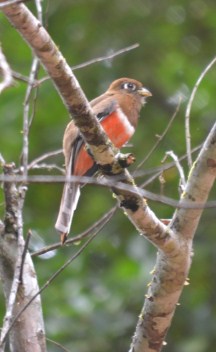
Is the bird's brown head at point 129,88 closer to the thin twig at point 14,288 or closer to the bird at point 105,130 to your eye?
the bird at point 105,130

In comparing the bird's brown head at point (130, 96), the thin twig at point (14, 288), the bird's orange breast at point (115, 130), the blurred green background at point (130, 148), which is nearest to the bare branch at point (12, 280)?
the thin twig at point (14, 288)

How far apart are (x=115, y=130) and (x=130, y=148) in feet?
8.36

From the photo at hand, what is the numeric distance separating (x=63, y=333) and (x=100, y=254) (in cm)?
135

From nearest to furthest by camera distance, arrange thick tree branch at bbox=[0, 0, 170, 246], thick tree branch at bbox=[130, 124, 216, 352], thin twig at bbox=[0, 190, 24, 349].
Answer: thick tree branch at bbox=[0, 0, 170, 246] → thin twig at bbox=[0, 190, 24, 349] → thick tree branch at bbox=[130, 124, 216, 352]

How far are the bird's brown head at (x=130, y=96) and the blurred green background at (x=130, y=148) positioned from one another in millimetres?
501

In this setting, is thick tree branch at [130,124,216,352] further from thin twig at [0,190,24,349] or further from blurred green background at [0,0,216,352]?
blurred green background at [0,0,216,352]

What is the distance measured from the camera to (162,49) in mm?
9555

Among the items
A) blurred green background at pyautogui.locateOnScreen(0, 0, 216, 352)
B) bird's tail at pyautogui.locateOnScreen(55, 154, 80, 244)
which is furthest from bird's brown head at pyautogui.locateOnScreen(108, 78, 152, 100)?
bird's tail at pyautogui.locateOnScreen(55, 154, 80, 244)

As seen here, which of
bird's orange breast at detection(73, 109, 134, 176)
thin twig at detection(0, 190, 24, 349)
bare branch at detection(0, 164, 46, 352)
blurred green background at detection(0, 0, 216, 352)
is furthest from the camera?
blurred green background at detection(0, 0, 216, 352)

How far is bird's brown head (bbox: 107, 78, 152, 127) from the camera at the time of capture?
6562mm

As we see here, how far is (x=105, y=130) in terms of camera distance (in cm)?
609

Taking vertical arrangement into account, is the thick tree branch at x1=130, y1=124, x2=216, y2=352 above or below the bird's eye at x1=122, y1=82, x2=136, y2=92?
below

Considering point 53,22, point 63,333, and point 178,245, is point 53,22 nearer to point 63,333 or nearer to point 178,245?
point 63,333

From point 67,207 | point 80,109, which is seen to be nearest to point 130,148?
point 67,207
